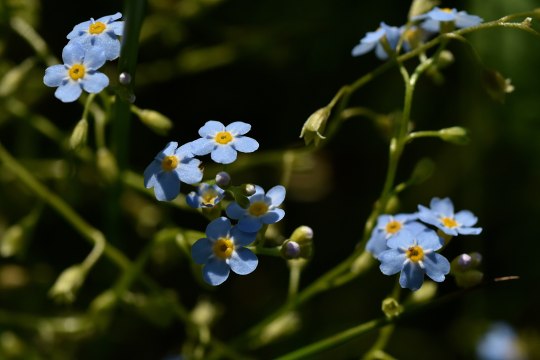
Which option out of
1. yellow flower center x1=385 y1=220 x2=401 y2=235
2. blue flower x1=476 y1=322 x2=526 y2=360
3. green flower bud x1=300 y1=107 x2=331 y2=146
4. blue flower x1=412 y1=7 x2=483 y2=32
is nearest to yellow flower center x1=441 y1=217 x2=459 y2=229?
yellow flower center x1=385 y1=220 x2=401 y2=235

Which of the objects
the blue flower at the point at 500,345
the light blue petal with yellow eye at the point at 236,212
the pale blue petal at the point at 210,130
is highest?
the pale blue petal at the point at 210,130

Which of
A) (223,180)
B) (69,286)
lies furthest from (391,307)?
(69,286)

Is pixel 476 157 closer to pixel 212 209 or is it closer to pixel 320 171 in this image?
pixel 320 171

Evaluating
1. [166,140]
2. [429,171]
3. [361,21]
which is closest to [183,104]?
[166,140]

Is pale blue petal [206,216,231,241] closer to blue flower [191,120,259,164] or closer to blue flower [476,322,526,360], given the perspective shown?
blue flower [191,120,259,164]

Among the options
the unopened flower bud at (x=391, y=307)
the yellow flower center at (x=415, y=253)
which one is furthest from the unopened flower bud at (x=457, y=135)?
the unopened flower bud at (x=391, y=307)

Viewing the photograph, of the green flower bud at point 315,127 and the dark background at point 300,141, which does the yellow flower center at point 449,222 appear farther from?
the dark background at point 300,141
